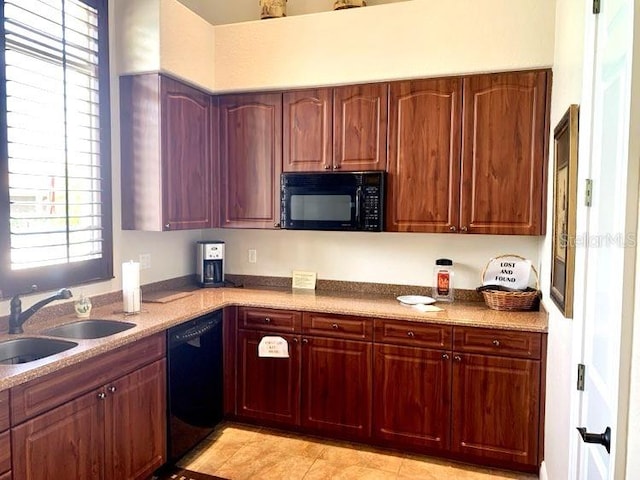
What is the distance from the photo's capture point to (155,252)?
333 cm

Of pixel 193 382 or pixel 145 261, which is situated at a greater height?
pixel 145 261

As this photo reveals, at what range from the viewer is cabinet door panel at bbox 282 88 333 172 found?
3148 millimetres

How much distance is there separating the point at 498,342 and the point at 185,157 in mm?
2232

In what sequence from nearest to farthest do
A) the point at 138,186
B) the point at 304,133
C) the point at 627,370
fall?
the point at 627,370 → the point at 138,186 → the point at 304,133

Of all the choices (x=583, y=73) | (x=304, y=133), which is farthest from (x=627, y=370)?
(x=304, y=133)

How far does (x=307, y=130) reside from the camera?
320 centimetres

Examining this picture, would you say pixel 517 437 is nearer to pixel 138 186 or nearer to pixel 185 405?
pixel 185 405

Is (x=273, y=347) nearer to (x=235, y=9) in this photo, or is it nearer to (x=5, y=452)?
(x=5, y=452)

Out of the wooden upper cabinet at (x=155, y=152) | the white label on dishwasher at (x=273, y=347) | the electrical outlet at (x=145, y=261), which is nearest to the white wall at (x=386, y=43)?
the wooden upper cabinet at (x=155, y=152)

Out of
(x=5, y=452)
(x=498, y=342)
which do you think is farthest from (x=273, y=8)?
(x=5, y=452)

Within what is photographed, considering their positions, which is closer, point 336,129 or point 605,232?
point 605,232

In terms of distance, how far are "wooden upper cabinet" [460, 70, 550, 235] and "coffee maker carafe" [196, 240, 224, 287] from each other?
181cm

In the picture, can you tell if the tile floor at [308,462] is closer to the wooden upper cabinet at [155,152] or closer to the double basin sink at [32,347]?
the double basin sink at [32,347]

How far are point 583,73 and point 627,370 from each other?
3.63 feet
